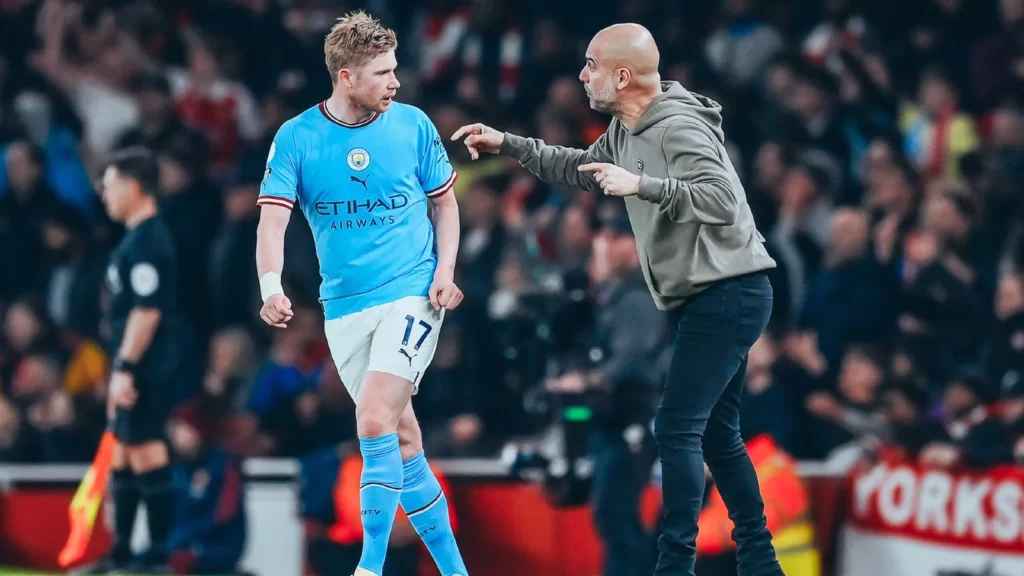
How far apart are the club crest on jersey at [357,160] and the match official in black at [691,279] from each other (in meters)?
0.91

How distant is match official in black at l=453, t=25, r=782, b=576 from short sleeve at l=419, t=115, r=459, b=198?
732 millimetres

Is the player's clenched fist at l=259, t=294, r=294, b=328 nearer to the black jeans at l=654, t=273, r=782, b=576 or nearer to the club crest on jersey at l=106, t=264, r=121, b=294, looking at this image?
the black jeans at l=654, t=273, r=782, b=576

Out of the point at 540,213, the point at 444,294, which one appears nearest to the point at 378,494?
the point at 444,294

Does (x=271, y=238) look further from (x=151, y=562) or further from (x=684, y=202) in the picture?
(x=151, y=562)

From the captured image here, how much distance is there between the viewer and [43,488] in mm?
11469

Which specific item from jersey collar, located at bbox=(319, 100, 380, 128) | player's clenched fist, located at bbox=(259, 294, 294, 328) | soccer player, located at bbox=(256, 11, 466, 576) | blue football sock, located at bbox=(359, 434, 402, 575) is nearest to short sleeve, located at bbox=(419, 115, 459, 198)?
soccer player, located at bbox=(256, 11, 466, 576)

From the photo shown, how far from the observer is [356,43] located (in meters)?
6.38

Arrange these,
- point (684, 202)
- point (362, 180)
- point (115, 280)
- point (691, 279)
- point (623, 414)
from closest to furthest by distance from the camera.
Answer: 1. point (684, 202)
2. point (691, 279)
3. point (362, 180)
4. point (115, 280)
5. point (623, 414)

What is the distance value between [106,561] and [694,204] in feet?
16.2

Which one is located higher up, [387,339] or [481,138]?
[481,138]

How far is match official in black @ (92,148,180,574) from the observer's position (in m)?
8.91

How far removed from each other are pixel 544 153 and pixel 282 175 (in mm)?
1061

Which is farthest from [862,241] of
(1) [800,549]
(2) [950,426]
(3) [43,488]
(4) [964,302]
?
(3) [43,488]

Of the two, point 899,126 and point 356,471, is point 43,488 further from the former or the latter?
point 899,126
